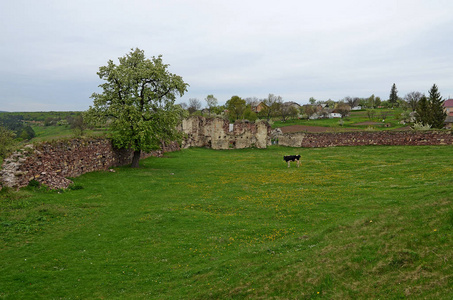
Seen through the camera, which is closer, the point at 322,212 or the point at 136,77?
the point at 322,212

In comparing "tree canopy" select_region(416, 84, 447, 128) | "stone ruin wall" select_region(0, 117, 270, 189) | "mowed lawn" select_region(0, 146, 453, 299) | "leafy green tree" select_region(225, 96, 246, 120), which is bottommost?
"mowed lawn" select_region(0, 146, 453, 299)

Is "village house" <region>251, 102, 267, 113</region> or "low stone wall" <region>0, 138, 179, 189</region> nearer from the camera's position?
"low stone wall" <region>0, 138, 179, 189</region>

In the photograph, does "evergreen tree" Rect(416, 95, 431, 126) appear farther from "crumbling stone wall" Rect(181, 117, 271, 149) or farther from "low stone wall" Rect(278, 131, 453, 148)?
"crumbling stone wall" Rect(181, 117, 271, 149)

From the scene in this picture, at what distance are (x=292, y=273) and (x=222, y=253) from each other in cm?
387

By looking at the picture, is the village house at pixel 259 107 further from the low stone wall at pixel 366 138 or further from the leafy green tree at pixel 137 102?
the leafy green tree at pixel 137 102

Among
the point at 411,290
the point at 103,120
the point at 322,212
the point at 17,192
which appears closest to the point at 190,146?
the point at 103,120

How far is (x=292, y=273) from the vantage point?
842 cm

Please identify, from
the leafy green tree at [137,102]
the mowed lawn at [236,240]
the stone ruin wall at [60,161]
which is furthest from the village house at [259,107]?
the mowed lawn at [236,240]

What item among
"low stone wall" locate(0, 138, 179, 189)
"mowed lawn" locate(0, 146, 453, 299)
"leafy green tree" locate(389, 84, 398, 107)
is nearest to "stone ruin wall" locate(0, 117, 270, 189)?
"low stone wall" locate(0, 138, 179, 189)

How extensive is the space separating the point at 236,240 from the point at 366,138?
143 feet

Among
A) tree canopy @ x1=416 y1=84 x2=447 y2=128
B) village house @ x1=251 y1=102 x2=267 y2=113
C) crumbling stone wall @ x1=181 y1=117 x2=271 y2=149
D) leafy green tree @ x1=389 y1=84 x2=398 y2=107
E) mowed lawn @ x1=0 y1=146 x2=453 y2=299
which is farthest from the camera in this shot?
leafy green tree @ x1=389 y1=84 x2=398 y2=107

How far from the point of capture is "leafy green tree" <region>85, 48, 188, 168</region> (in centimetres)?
2944

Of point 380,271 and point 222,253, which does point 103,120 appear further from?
point 380,271

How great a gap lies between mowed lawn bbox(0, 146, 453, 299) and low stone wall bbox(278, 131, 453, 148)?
21.0 meters
